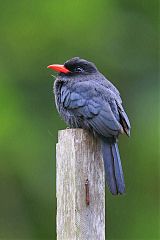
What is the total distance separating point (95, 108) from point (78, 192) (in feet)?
3.55

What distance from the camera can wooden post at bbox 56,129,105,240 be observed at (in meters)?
4.53

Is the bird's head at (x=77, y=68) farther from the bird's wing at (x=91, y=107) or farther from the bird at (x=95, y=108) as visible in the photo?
the bird's wing at (x=91, y=107)

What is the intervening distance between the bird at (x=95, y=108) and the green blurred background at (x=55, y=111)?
16.0ft

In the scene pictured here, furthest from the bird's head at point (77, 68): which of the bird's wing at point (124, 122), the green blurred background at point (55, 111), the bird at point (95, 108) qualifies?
the green blurred background at point (55, 111)

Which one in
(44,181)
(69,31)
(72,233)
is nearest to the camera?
(72,233)

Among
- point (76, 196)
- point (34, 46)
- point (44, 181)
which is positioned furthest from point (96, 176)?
point (34, 46)

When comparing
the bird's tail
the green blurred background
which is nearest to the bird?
the bird's tail

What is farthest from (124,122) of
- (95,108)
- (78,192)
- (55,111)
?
(55,111)

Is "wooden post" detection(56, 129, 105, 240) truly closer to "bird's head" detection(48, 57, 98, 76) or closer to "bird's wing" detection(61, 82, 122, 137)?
"bird's wing" detection(61, 82, 122, 137)

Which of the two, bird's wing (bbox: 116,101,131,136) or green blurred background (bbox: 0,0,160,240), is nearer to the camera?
bird's wing (bbox: 116,101,131,136)

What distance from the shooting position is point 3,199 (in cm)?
1119

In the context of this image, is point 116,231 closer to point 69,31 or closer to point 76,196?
point 69,31

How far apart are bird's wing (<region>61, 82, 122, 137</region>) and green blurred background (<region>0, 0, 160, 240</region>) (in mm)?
5137

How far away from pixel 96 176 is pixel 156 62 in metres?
7.08
